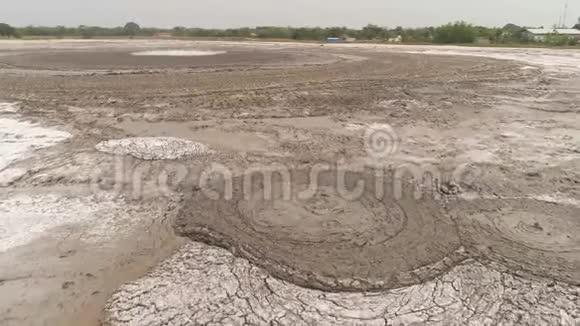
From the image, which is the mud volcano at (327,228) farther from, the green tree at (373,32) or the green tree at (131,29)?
the green tree at (131,29)

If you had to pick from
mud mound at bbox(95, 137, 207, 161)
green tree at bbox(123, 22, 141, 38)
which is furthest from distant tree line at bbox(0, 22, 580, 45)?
mud mound at bbox(95, 137, 207, 161)

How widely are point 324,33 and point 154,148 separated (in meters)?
59.0

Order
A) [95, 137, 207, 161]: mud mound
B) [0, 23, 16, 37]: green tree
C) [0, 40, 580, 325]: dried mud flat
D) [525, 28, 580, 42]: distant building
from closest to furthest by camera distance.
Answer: [0, 40, 580, 325]: dried mud flat, [95, 137, 207, 161]: mud mound, [525, 28, 580, 42]: distant building, [0, 23, 16, 37]: green tree

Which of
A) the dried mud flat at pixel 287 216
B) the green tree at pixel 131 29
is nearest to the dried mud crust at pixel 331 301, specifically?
the dried mud flat at pixel 287 216

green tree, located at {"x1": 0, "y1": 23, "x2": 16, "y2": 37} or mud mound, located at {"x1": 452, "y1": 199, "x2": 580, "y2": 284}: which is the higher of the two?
green tree, located at {"x1": 0, "y1": 23, "x2": 16, "y2": 37}

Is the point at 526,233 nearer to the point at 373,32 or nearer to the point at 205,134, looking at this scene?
the point at 205,134

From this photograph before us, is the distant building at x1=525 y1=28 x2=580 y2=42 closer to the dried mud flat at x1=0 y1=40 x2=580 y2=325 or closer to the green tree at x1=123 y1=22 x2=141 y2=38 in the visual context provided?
the dried mud flat at x1=0 y1=40 x2=580 y2=325

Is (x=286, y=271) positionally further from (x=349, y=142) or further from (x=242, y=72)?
(x=242, y=72)

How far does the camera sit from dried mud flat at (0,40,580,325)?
286 centimetres

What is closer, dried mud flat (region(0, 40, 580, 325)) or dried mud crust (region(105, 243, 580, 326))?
dried mud crust (region(105, 243, 580, 326))

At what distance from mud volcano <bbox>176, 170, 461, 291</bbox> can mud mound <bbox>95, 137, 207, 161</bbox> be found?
4.41 ft

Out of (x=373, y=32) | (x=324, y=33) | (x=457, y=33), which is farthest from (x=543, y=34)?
(x=324, y=33)

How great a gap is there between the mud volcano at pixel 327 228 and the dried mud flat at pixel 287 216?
0.02 m

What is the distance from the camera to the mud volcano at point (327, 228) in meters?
3.23
